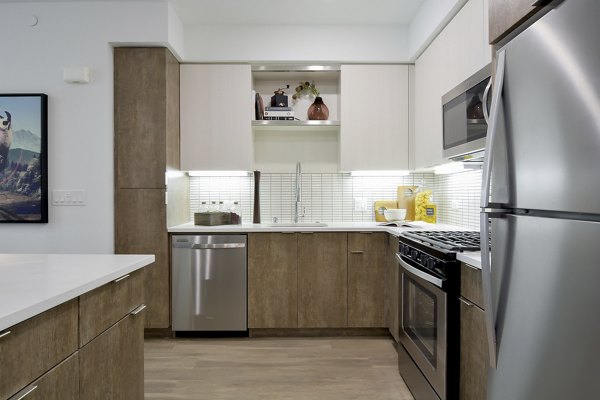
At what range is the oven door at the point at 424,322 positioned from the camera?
72.1 inches

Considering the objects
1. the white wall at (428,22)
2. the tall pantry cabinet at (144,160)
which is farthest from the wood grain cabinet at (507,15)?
the tall pantry cabinet at (144,160)

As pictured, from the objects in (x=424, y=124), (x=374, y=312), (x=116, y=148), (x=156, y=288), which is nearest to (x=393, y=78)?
(x=424, y=124)

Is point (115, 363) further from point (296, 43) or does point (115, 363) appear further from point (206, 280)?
point (296, 43)

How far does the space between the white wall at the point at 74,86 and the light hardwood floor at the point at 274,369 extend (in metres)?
1.08

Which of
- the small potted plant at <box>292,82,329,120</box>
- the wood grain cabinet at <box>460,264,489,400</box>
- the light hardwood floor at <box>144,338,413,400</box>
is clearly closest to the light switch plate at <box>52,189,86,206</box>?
the light hardwood floor at <box>144,338,413,400</box>

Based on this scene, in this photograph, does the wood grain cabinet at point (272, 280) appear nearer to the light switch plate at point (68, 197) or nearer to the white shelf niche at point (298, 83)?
the white shelf niche at point (298, 83)

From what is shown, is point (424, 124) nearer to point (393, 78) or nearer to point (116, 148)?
point (393, 78)

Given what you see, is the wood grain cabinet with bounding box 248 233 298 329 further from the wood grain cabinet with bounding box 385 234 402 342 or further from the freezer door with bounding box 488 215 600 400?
the freezer door with bounding box 488 215 600 400

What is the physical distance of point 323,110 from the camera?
11.9ft

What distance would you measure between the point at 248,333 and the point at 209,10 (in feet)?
8.66

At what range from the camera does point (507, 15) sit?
4.12ft

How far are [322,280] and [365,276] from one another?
13.9 inches

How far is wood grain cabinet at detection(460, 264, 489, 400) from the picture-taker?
153 cm

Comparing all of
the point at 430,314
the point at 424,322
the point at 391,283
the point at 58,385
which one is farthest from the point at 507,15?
the point at 391,283
